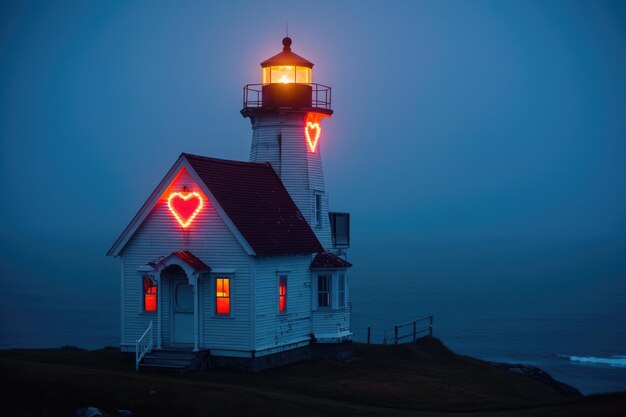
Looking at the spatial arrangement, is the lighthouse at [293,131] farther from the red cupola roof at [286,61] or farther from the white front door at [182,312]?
the white front door at [182,312]

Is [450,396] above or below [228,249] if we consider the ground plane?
below

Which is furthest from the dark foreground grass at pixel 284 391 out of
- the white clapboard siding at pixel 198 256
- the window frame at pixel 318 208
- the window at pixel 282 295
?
the window frame at pixel 318 208

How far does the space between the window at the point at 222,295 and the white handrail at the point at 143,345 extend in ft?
8.24

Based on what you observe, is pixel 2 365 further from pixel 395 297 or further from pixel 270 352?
pixel 395 297

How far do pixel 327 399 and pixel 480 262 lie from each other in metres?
154

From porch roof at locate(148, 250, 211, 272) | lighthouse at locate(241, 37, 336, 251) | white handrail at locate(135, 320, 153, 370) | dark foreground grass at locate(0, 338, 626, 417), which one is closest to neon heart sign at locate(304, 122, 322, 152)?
lighthouse at locate(241, 37, 336, 251)

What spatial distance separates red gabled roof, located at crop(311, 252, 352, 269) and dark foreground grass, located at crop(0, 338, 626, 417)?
142 inches

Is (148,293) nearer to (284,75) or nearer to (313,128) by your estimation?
(313,128)

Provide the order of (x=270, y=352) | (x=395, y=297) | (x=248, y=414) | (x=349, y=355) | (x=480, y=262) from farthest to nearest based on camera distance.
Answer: (x=480, y=262) < (x=395, y=297) < (x=349, y=355) < (x=270, y=352) < (x=248, y=414)

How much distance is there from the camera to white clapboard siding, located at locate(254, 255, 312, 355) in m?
33.0

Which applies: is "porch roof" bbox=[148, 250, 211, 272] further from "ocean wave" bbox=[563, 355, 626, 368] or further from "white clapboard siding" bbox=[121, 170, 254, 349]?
"ocean wave" bbox=[563, 355, 626, 368]

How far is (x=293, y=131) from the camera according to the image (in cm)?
3909

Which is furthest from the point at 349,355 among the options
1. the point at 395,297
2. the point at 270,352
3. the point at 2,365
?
the point at 395,297

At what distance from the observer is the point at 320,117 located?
132 ft
